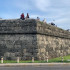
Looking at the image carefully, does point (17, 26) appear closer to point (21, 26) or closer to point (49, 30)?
point (21, 26)

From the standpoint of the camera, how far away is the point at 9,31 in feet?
73.3

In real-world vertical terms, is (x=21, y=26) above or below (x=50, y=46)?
above

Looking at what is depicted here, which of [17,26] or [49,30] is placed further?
[49,30]

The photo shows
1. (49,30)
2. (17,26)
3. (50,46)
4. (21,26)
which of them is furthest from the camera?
(50,46)

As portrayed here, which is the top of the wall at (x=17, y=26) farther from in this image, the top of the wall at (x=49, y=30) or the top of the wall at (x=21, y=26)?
the top of the wall at (x=49, y=30)

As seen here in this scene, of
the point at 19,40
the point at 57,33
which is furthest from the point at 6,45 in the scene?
the point at 57,33

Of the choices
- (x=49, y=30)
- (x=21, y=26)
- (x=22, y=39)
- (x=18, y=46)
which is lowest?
(x=18, y=46)

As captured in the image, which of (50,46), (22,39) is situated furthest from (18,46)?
(50,46)

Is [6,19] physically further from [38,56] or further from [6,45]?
[38,56]

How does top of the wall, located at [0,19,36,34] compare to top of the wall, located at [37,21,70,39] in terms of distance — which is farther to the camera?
top of the wall, located at [37,21,70,39]

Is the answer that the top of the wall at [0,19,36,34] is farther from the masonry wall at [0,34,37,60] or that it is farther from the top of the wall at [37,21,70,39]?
the top of the wall at [37,21,70,39]

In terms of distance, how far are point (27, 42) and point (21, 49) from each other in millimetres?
1001

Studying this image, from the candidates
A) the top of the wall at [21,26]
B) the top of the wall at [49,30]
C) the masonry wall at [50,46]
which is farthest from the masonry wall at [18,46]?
the top of the wall at [49,30]

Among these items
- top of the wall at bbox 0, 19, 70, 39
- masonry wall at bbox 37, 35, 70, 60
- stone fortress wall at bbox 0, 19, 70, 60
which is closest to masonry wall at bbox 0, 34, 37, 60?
stone fortress wall at bbox 0, 19, 70, 60
